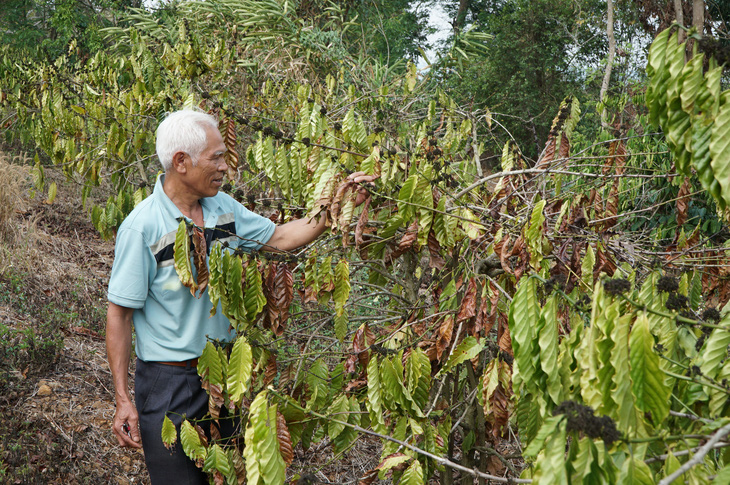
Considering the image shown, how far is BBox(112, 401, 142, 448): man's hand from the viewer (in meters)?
2.10

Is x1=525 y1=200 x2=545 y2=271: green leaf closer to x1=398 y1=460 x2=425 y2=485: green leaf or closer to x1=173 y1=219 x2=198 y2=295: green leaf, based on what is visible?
x1=398 y1=460 x2=425 y2=485: green leaf

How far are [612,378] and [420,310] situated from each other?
4.16ft

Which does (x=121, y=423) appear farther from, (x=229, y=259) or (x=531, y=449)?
(x=531, y=449)

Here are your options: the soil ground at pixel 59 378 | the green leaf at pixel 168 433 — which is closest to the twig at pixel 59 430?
the soil ground at pixel 59 378

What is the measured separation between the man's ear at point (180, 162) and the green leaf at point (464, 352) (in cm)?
112

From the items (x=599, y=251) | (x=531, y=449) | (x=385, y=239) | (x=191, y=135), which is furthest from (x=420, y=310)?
(x=531, y=449)

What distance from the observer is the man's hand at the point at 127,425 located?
6.88 ft

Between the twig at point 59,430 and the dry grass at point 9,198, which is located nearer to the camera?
the twig at point 59,430

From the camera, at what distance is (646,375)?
922 mm

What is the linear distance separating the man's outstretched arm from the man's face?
49cm

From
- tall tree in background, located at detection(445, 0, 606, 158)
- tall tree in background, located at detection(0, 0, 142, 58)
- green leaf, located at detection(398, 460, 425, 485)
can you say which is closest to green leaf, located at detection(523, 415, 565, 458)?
green leaf, located at detection(398, 460, 425, 485)

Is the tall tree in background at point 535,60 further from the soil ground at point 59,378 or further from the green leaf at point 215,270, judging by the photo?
the green leaf at point 215,270

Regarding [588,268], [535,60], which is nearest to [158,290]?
[588,268]

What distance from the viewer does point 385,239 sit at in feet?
6.76
